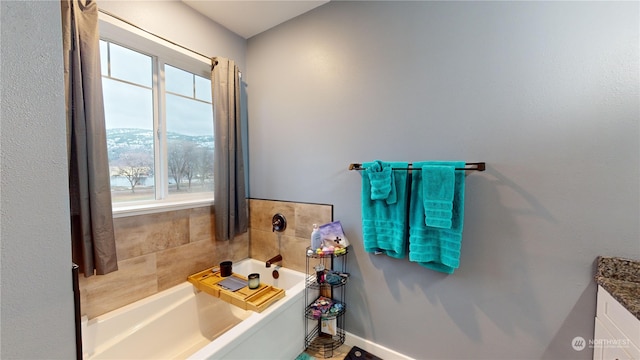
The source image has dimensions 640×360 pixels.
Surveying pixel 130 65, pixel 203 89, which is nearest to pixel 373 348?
pixel 203 89

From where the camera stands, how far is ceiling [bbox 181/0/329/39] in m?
1.82

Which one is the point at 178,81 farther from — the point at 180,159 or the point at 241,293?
the point at 241,293

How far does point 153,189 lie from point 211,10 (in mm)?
1525

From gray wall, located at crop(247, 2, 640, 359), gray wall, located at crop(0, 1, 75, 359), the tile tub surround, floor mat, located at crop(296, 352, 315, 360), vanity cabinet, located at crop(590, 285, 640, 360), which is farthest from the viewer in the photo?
floor mat, located at crop(296, 352, 315, 360)

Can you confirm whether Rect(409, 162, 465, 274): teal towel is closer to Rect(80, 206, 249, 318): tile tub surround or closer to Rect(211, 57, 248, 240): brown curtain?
Rect(211, 57, 248, 240): brown curtain

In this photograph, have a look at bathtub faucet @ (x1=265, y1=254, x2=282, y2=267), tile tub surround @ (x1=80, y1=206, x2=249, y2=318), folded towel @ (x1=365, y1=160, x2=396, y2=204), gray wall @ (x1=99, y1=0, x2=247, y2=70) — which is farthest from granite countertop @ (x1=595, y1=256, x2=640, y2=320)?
gray wall @ (x1=99, y1=0, x2=247, y2=70)

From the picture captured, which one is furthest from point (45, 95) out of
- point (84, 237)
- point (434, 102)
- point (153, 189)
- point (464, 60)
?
point (464, 60)

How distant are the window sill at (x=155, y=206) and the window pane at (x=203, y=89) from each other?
0.94 metres

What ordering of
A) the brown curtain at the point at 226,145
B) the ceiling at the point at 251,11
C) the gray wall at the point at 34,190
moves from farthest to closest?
the brown curtain at the point at 226,145
the ceiling at the point at 251,11
the gray wall at the point at 34,190

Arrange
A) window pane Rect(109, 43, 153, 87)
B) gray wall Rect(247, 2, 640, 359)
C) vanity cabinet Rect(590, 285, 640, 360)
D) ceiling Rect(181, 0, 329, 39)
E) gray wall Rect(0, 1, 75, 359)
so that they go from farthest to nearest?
ceiling Rect(181, 0, 329, 39), window pane Rect(109, 43, 153, 87), gray wall Rect(247, 2, 640, 359), vanity cabinet Rect(590, 285, 640, 360), gray wall Rect(0, 1, 75, 359)

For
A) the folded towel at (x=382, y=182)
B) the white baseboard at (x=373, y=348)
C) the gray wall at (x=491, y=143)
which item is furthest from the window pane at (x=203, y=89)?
the white baseboard at (x=373, y=348)

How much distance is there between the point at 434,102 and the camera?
1.48 metres

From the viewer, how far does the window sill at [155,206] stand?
1.54m

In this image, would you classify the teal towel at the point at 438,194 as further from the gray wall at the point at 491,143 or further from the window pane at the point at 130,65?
the window pane at the point at 130,65
